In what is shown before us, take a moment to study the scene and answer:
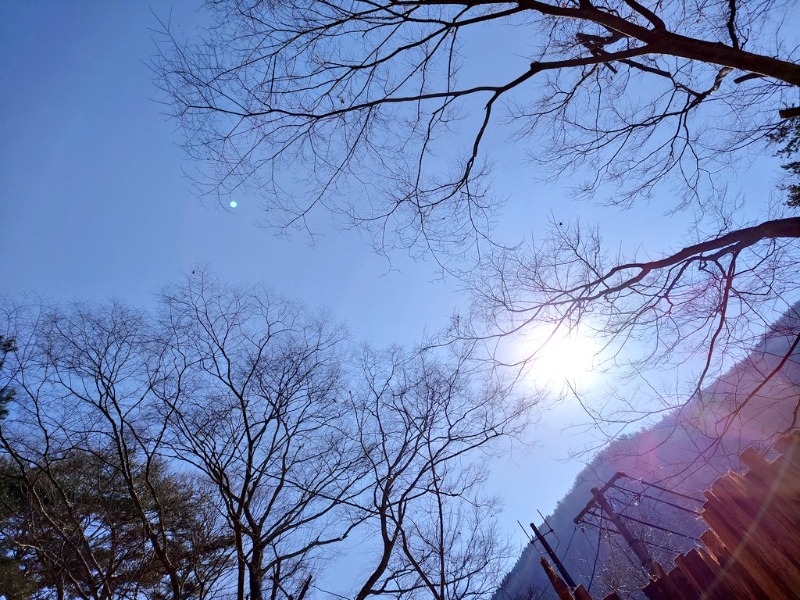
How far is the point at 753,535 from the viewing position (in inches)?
114

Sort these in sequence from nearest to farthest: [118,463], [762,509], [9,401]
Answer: [762,509] < [9,401] < [118,463]

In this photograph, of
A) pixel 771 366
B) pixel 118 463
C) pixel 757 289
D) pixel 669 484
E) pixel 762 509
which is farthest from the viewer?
pixel 118 463

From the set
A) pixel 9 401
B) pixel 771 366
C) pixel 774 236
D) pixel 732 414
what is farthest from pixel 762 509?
pixel 9 401

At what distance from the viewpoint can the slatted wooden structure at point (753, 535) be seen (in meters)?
2.65

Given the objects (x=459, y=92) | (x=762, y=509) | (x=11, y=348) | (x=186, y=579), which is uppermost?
(x=11, y=348)

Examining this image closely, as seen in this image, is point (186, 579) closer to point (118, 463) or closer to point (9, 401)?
point (118, 463)

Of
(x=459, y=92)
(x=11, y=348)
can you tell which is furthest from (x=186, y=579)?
(x=459, y=92)

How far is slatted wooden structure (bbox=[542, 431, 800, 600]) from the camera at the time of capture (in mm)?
2648

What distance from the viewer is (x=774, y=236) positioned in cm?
387

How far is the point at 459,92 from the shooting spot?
394 cm

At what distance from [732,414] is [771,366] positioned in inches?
27.2

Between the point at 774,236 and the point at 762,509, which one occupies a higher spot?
the point at 774,236

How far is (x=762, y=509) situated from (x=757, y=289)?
297 cm

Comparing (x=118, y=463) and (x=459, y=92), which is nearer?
(x=459, y=92)
